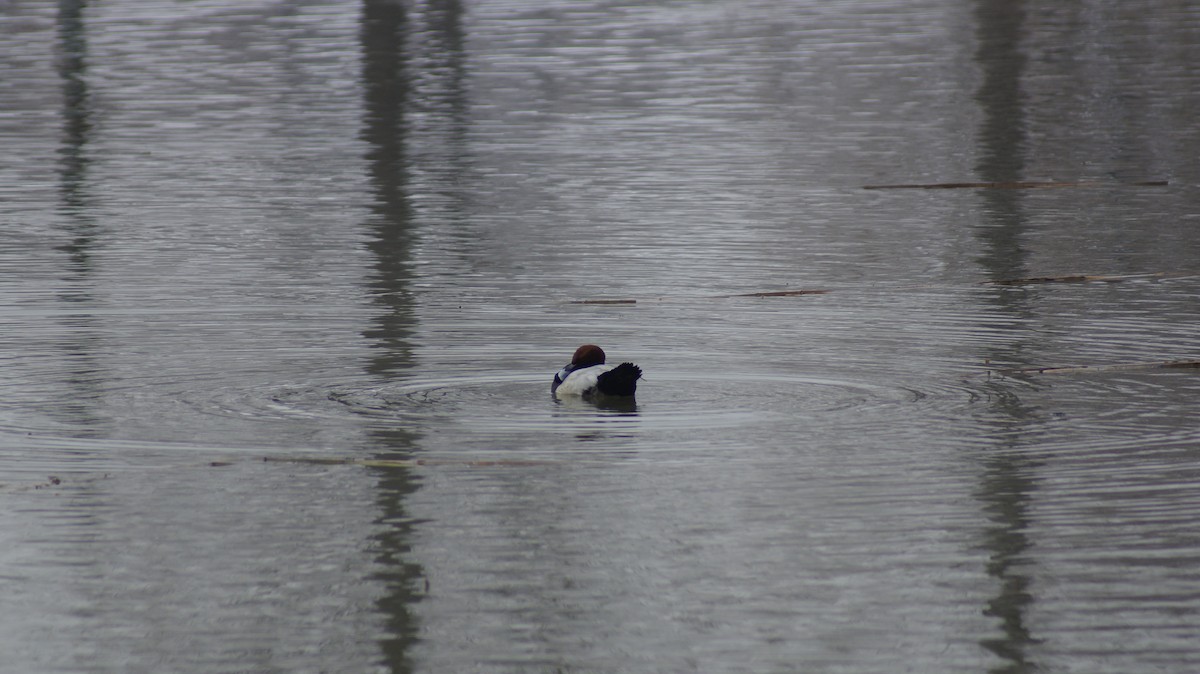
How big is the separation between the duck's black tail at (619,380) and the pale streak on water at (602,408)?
189mm

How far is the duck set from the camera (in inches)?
373

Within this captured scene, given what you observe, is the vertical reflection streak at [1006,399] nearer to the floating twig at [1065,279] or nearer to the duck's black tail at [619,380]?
the floating twig at [1065,279]

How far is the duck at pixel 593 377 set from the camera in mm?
9469

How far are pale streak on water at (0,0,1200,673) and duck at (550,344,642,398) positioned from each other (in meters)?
0.18

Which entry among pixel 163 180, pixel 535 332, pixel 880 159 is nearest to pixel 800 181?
pixel 880 159

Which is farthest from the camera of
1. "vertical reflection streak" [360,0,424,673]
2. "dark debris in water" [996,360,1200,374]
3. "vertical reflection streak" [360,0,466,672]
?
"dark debris in water" [996,360,1200,374]

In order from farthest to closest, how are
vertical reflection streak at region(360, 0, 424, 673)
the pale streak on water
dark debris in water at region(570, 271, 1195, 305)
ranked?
dark debris in water at region(570, 271, 1195, 305) → vertical reflection streak at region(360, 0, 424, 673) → the pale streak on water

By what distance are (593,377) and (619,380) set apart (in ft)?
0.42

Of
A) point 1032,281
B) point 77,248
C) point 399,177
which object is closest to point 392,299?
point 77,248

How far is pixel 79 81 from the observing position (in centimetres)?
2852

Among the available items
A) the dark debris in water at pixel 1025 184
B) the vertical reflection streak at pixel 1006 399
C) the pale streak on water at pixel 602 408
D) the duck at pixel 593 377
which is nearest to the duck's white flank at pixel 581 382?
the duck at pixel 593 377

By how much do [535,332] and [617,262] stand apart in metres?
2.64

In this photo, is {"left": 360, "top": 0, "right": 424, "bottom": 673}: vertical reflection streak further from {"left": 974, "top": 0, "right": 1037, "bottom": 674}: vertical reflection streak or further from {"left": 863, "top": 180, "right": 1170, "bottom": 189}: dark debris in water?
{"left": 863, "top": 180, "right": 1170, "bottom": 189}: dark debris in water

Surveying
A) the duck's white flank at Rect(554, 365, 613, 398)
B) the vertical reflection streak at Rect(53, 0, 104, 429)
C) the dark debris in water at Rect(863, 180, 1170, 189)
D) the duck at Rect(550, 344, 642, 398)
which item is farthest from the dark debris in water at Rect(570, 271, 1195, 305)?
the dark debris in water at Rect(863, 180, 1170, 189)
